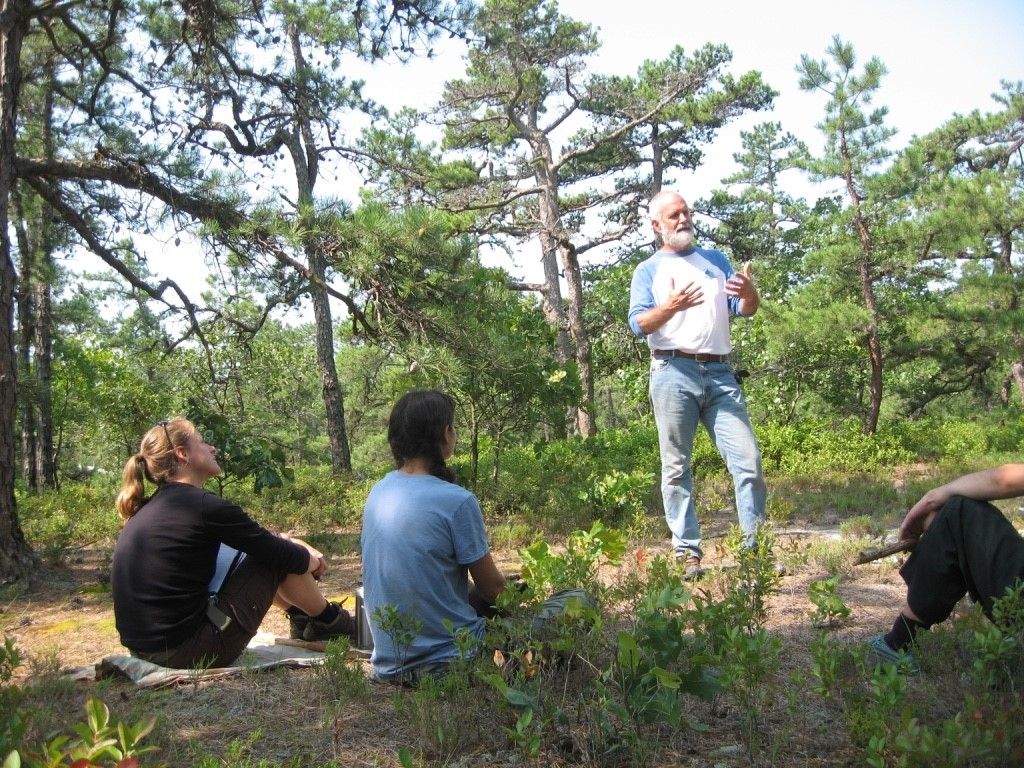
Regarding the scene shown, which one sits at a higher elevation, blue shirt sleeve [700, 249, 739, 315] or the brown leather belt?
blue shirt sleeve [700, 249, 739, 315]

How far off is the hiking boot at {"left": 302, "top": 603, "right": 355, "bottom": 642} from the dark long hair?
125 centimetres

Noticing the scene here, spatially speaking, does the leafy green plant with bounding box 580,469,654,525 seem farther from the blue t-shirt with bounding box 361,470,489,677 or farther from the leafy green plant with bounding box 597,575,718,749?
the leafy green plant with bounding box 597,575,718,749

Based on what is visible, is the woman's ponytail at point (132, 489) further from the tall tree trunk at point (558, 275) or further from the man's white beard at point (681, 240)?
the tall tree trunk at point (558, 275)

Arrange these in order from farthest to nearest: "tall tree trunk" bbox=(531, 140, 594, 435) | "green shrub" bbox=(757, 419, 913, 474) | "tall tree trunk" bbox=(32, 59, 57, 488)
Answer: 1. "tall tree trunk" bbox=(531, 140, 594, 435)
2. "green shrub" bbox=(757, 419, 913, 474)
3. "tall tree trunk" bbox=(32, 59, 57, 488)

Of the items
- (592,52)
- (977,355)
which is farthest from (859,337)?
(592,52)

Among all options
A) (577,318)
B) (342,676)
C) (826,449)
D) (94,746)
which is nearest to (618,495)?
(342,676)

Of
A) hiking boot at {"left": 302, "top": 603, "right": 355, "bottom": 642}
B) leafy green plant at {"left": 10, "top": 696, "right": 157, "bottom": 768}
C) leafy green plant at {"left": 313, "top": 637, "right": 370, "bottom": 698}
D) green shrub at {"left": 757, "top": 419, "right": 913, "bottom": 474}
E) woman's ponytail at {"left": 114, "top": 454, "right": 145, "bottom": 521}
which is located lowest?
green shrub at {"left": 757, "top": 419, "right": 913, "bottom": 474}

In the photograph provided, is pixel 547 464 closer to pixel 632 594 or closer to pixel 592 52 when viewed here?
pixel 632 594

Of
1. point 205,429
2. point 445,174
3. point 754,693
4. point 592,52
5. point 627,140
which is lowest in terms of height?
point 754,693

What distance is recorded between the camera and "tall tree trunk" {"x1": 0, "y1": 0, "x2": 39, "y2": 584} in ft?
18.2

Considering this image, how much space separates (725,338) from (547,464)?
4.25 m

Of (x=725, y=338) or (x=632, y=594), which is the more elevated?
(x=725, y=338)

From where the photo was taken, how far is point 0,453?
18.1ft

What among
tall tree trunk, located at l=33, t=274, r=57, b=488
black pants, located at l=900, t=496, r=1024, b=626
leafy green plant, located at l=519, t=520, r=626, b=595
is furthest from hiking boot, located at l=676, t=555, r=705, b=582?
tall tree trunk, located at l=33, t=274, r=57, b=488
